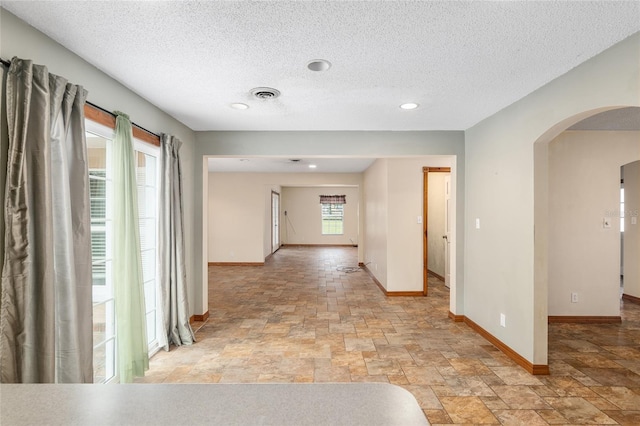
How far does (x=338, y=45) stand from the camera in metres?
1.96

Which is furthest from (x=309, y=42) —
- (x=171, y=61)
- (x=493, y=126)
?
(x=493, y=126)

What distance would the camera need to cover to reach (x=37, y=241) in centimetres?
164

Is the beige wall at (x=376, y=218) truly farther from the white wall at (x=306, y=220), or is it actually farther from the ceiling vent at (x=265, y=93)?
the white wall at (x=306, y=220)

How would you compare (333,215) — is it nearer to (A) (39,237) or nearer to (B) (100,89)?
(B) (100,89)

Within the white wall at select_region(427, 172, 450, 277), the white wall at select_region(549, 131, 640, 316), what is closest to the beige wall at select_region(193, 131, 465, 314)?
the white wall at select_region(549, 131, 640, 316)

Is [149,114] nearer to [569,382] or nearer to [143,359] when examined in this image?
[143,359]

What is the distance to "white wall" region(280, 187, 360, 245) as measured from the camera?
1272 centimetres

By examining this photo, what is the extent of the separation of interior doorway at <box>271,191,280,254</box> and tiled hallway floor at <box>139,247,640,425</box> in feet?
18.8

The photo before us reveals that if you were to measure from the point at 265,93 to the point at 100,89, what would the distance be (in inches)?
47.3

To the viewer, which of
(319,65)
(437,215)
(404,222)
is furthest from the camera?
(437,215)

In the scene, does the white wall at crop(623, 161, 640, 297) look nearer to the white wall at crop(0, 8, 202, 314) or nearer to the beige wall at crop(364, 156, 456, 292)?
the beige wall at crop(364, 156, 456, 292)

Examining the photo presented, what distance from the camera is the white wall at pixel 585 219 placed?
4.05m

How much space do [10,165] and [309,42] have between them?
5.49 feet

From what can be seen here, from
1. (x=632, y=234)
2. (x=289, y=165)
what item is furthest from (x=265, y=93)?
Result: (x=632, y=234)
